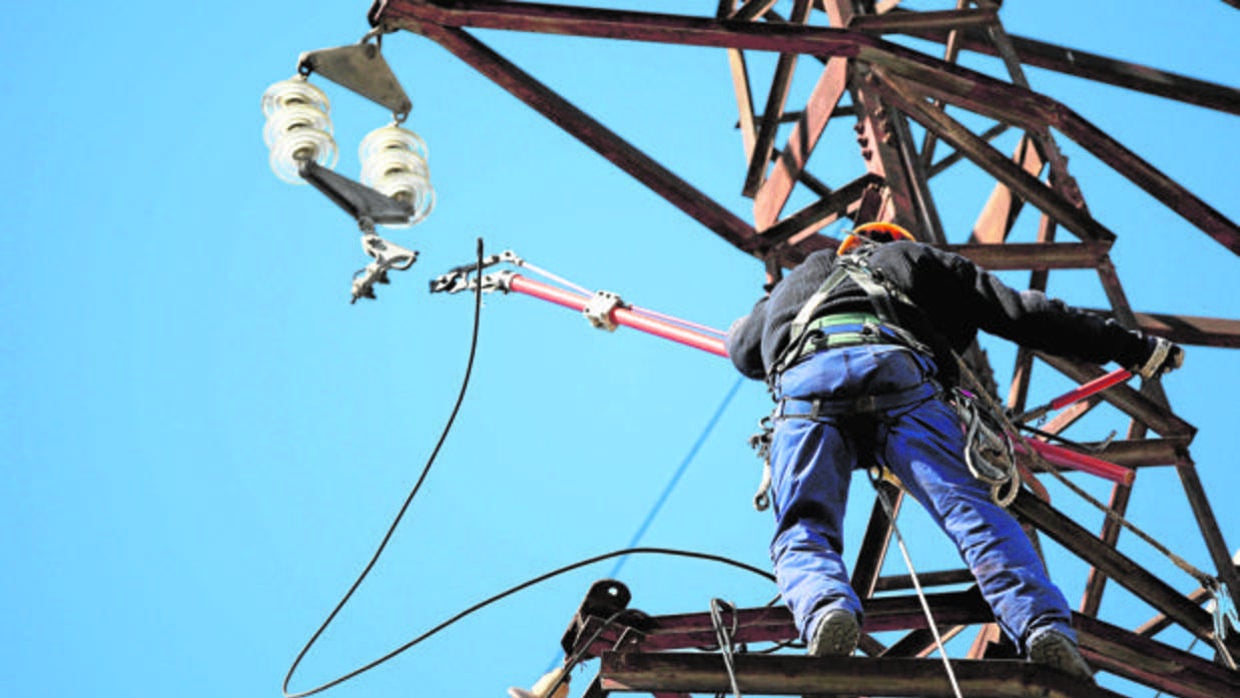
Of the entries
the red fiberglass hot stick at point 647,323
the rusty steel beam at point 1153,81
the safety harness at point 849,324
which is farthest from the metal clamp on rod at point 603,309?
the rusty steel beam at point 1153,81

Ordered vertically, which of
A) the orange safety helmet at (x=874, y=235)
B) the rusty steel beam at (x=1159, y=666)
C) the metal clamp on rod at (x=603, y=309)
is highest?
the metal clamp on rod at (x=603, y=309)

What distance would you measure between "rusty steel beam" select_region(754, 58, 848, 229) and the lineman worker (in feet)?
7.57

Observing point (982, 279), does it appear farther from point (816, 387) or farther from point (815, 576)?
point (815, 576)

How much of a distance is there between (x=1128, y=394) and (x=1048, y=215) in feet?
3.95

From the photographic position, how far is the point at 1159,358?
6.84m

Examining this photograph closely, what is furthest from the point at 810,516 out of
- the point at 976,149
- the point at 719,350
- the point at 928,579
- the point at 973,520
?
the point at 976,149

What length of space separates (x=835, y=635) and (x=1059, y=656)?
0.74 m

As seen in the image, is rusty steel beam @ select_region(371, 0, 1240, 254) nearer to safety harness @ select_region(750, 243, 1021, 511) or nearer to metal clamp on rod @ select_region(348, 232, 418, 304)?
metal clamp on rod @ select_region(348, 232, 418, 304)

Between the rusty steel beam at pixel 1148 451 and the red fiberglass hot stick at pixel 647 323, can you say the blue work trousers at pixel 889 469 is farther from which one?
the rusty steel beam at pixel 1148 451

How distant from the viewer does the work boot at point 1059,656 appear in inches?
221

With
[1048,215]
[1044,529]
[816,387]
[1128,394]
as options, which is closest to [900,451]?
[816,387]

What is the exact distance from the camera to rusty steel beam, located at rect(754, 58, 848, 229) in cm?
959

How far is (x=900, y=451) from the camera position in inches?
246

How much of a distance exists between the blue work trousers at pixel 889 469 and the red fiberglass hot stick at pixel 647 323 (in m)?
1.49
